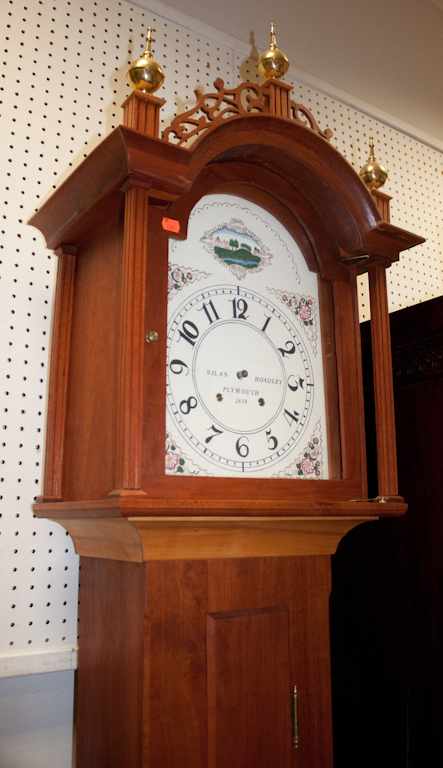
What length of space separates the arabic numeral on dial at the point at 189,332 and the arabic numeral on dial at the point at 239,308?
9cm

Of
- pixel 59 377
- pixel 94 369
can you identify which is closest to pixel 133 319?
pixel 94 369

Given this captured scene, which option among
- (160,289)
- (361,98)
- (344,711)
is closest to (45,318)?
(160,289)

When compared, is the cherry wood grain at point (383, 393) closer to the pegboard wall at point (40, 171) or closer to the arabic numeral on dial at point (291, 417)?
the arabic numeral on dial at point (291, 417)

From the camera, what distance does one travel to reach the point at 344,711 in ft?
4.86

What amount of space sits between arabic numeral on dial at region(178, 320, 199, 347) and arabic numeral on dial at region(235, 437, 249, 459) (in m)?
0.17

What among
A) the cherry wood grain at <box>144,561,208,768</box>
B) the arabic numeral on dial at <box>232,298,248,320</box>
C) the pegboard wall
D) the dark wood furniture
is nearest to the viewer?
the cherry wood grain at <box>144,561,208,768</box>

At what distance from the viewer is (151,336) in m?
0.97

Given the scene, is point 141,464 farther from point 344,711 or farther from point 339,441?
point 344,711

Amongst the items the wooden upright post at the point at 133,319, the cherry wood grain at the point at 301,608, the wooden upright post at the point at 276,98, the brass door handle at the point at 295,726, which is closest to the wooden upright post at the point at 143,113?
the wooden upright post at the point at 133,319

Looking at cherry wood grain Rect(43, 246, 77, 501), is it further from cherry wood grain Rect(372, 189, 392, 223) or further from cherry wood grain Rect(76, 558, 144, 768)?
cherry wood grain Rect(372, 189, 392, 223)

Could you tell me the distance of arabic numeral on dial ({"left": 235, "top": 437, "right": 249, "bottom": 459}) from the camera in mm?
1048

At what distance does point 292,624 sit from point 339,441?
12.4 inches

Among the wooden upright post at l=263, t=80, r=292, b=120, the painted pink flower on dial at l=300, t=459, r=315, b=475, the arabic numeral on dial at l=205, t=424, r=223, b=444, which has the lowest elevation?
the painted pink flower on dial at l=300, t=459, r=315, b=475

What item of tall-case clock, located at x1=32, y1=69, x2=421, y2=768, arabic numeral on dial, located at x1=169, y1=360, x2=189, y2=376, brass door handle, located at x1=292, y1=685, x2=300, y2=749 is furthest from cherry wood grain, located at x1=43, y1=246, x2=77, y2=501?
brass door handle, located at x1=292, y1=685, x2=300, y2=749
